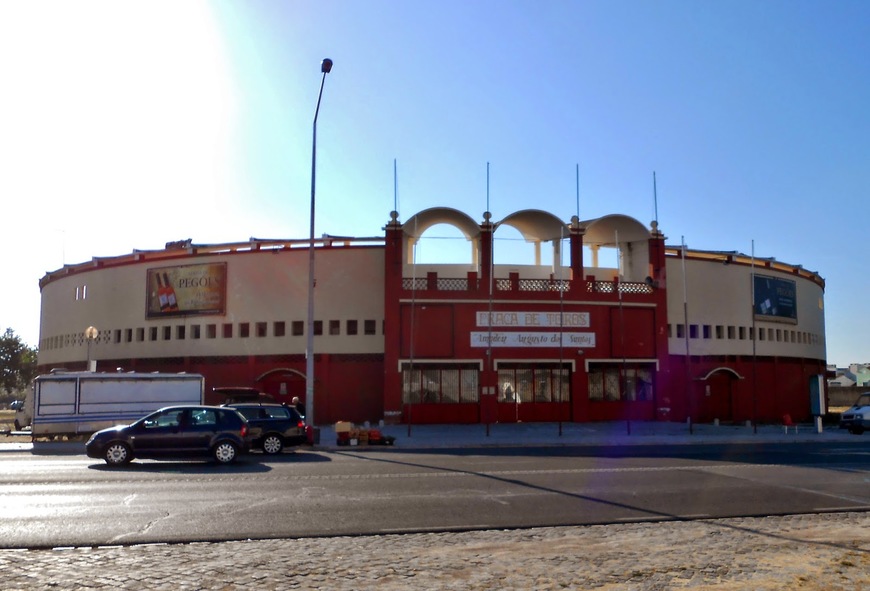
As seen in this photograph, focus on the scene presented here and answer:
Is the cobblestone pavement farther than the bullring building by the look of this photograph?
No

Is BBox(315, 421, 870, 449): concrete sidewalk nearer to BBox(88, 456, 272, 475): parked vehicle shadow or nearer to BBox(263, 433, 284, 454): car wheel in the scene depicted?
BBox(263, 433, 284, 454): car wheel

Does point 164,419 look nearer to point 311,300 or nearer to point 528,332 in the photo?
point 311,300

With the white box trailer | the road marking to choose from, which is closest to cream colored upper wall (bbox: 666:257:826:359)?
the white box trailer

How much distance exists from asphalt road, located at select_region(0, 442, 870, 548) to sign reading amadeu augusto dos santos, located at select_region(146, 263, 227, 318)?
2033 cm

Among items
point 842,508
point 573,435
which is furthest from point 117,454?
point 573,435

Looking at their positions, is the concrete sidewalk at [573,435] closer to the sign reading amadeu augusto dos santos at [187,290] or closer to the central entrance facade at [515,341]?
the central entrance facade at [515,341]

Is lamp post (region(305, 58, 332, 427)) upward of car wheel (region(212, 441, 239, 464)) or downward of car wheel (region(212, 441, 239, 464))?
upward

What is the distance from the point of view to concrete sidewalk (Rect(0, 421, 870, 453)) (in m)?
26.4

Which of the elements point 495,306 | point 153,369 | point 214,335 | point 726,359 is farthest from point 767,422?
point 153,369

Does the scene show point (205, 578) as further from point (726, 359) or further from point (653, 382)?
point (726, 359)

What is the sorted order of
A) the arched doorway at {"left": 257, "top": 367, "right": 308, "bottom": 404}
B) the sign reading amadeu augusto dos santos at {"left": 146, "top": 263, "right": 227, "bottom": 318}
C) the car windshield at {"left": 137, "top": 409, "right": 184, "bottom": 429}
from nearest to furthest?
the car windshield at {"left": 137, "top": 409, "right": 184, "bottom": 429} < the arched doorway at {"left": 257, "top": 367, "right": 308, "bottom": 404} < the sign reading amadeu augusto dos santos at {"left": 146, "top": 263, "right": 227, "bottom": 318}

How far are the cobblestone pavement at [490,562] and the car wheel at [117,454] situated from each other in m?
10.3

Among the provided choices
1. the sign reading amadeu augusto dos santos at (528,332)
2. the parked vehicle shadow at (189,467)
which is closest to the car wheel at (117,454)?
the parked vehicle shadow at (189,467)

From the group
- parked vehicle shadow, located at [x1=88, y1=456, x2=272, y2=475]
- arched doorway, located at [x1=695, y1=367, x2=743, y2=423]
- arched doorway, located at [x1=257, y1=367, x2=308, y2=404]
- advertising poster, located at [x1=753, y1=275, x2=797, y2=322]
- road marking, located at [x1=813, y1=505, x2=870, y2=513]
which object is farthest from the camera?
advertising poster, located at [x1=753, y1=275, x2=797, y2=322]
